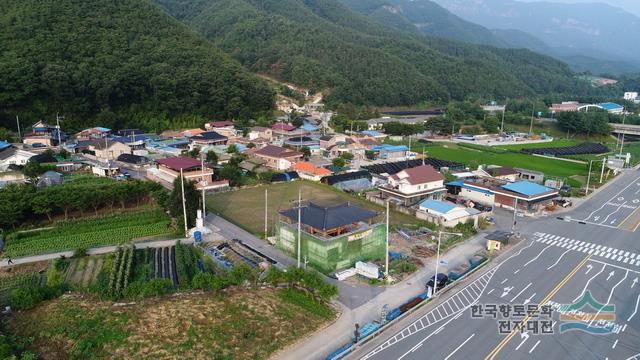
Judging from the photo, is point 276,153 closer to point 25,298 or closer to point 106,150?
point 106,150

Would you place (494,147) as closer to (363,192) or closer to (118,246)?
(363,192)

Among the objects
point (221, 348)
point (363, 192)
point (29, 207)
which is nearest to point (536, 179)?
point (363, 192)

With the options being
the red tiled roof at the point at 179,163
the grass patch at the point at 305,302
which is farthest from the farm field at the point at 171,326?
the red tiled roof at the point at 179,163

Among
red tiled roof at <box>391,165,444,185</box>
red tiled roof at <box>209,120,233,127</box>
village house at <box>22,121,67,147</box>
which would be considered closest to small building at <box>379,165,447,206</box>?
red tiled roof at <box>391,165,444,185</box>

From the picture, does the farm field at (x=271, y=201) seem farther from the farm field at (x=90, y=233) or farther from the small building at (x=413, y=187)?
the farm field at (x=90, y=233)

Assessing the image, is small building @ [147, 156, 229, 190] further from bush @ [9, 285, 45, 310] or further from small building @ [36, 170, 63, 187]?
bush @ [9, 285, 45, 310]

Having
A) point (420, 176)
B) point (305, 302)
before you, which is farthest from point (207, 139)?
point (305, 302)

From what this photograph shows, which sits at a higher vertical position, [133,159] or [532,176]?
[133,159]
